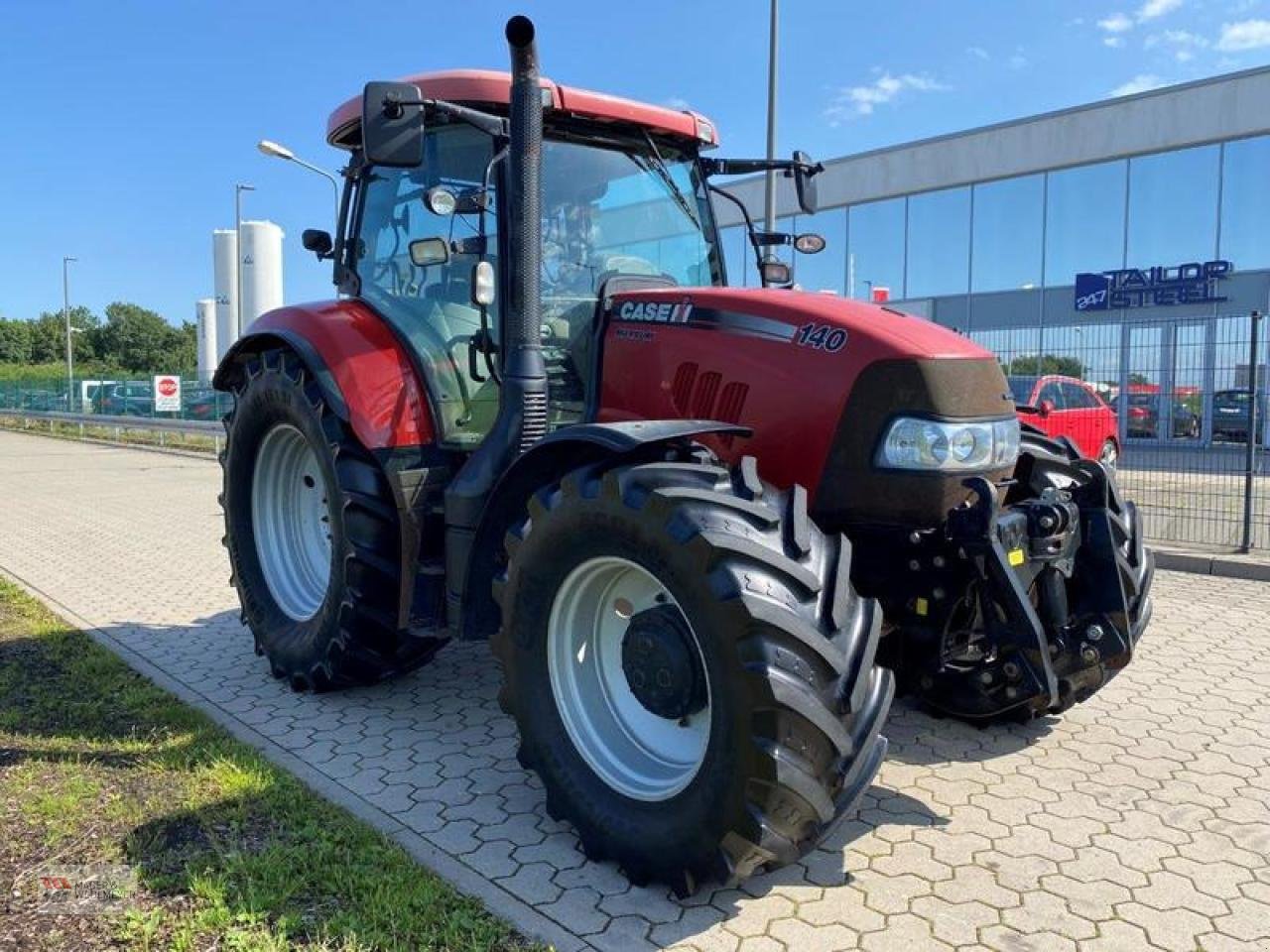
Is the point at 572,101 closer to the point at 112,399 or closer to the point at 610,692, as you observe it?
the point at 610,692

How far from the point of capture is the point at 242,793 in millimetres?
3684

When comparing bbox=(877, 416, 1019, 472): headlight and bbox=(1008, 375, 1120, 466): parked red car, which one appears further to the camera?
bbox=(1008, 375, 1120, 466): parked red car

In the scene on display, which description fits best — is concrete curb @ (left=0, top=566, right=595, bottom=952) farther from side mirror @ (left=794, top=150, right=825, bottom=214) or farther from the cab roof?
side mirror @ (left=794, top=150, right=825, bottom=214)

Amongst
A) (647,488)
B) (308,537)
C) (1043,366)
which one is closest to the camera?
(647,488)

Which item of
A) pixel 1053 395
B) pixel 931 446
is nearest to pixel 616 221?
pixel 931 446

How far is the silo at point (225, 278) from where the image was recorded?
31.3m

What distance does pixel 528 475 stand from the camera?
352 centimetres

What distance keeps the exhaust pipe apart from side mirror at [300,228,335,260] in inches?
71.3

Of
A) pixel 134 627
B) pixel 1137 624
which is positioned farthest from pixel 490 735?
pixel 134 627

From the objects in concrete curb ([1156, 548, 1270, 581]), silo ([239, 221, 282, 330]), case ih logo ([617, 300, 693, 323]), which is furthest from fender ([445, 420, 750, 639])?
silo ([239, 221, 282, 330])

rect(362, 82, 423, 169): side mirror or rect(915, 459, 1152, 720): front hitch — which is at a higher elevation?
rect(362, 82, 423, 169): side mirror

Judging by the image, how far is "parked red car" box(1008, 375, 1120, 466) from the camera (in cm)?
1081

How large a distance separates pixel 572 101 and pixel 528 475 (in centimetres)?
164

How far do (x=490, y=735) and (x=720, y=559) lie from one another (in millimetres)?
2091
